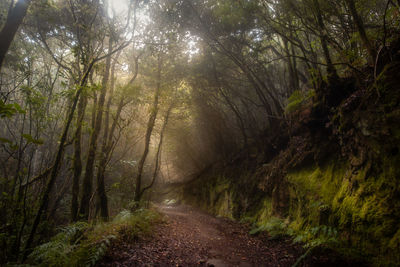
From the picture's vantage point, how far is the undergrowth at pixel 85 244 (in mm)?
3125

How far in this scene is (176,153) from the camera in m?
16.5

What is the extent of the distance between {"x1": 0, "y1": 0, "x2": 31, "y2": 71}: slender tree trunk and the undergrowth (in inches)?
116

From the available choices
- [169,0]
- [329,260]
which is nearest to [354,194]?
[329,260]

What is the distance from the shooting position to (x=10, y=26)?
8.65 ft

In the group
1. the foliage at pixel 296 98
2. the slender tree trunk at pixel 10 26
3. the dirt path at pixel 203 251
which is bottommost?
the dirt path at pixel 203 251

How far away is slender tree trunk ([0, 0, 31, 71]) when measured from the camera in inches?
99.3

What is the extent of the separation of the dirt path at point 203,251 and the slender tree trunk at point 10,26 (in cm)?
345

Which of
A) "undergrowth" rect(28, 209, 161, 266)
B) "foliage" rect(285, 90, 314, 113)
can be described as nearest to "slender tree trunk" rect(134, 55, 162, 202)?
"undergrowth" rect(28, 209, 161, 266)

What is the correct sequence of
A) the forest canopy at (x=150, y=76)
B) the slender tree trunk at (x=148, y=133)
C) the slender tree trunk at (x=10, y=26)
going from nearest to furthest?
1. the slender tree trunk at (x=10, y=26)
2. the forest canopy at (x=150, y=76)
3. the slender tree trunk at (x=148, y=133)

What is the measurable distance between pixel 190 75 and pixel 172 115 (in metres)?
2.67

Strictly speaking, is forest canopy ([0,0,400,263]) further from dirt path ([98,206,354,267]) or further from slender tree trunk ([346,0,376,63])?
dirt path ([98,206,354,267])

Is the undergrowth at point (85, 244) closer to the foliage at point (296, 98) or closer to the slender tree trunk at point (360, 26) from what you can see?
the foliage at point (296, 98)

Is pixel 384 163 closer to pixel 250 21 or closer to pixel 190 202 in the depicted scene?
pixel 250 21

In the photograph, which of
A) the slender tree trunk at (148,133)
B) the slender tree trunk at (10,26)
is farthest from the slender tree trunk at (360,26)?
the slender tree trunk at (148,133)
